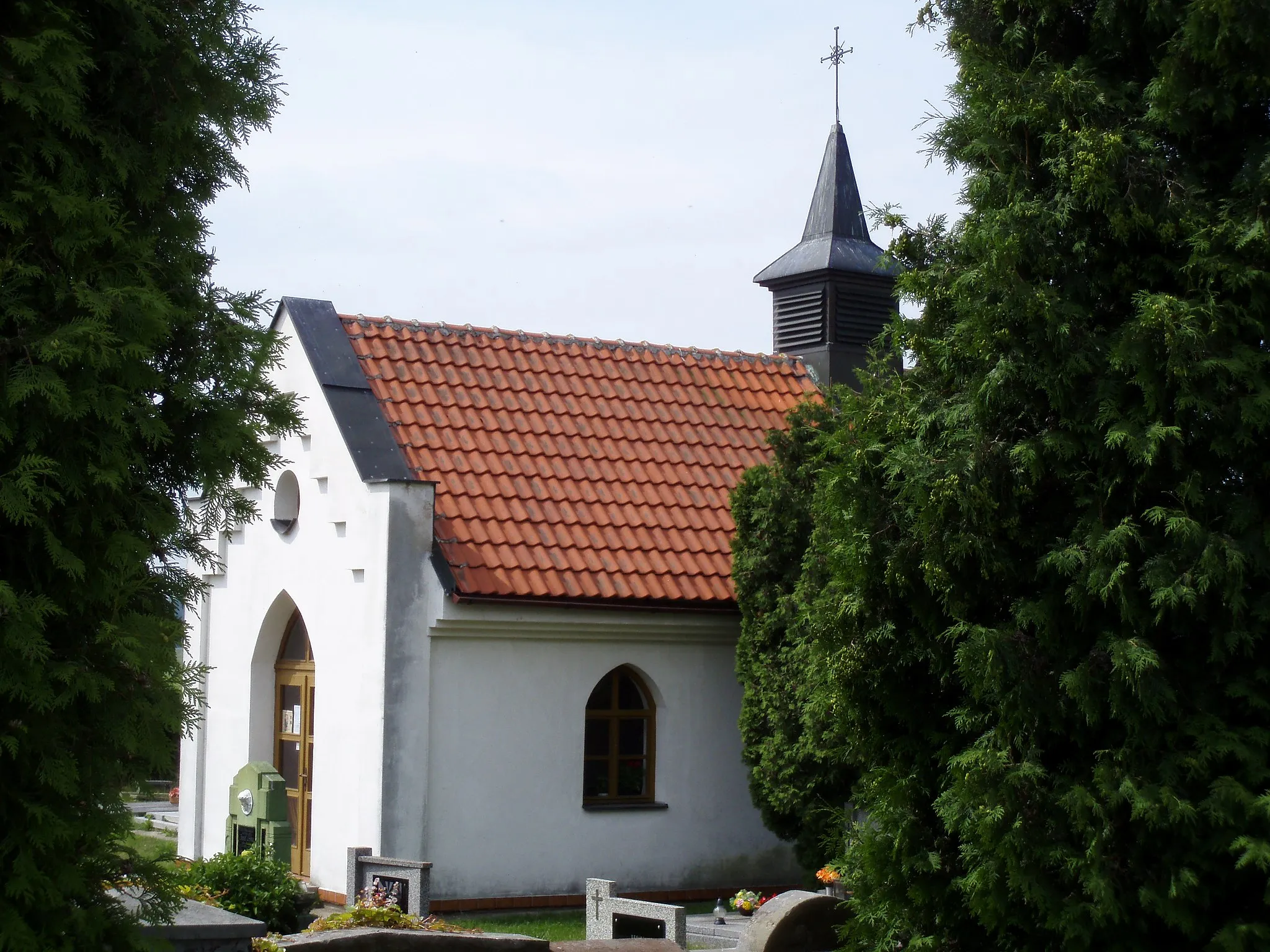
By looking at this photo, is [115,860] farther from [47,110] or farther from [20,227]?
[47,110]

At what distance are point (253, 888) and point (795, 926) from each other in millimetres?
4289

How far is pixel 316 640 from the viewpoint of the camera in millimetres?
16391

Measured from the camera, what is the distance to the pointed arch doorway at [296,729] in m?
16.5

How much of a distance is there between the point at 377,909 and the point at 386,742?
4.31 meters

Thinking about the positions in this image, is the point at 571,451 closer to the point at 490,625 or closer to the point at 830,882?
the point at 490,625

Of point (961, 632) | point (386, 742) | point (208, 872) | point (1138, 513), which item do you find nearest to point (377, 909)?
point (208, 872)

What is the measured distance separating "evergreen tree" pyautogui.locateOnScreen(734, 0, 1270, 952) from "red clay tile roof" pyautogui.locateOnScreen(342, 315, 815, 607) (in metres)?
7.94

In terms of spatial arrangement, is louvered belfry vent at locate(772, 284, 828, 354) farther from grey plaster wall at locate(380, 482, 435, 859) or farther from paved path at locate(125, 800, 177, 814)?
paved path at locate(125, 800, 177, 814)

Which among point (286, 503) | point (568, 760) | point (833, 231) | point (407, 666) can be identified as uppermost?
point (833, 231)

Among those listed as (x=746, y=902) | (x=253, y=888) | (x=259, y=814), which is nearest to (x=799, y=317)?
(x=746, y=902)

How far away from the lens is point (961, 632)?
23.3 feet

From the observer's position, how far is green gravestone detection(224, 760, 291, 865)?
14273 mm

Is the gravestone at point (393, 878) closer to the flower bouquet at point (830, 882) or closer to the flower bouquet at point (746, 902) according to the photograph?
the flower bouquet at point (746, 902)

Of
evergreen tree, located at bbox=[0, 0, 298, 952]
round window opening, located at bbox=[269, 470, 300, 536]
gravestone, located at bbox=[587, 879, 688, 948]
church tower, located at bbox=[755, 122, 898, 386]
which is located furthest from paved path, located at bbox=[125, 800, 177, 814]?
evergreen tree, located at bbox=[0, 0, 298, 952]
